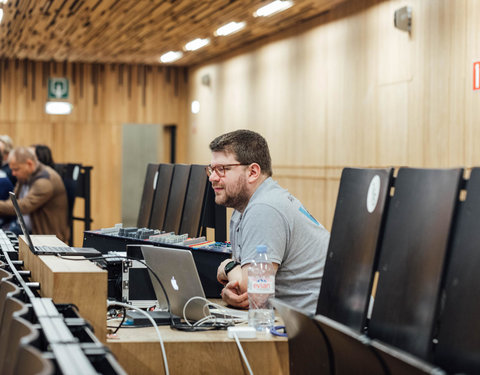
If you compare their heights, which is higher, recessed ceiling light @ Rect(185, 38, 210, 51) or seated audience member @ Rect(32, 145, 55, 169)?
recessed ceiling light @ Rect(185, 38, 210, 51)

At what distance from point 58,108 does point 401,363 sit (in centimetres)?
1114

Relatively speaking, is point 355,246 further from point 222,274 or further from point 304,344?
point 222,274

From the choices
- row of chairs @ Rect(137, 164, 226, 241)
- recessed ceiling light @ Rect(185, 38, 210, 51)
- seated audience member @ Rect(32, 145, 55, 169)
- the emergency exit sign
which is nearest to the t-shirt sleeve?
row of chairs @ Rect(137, 164, 226, 241)

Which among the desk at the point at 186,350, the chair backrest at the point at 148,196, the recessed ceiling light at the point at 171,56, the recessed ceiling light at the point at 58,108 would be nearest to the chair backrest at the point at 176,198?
the chair backrest at the point at 148,196

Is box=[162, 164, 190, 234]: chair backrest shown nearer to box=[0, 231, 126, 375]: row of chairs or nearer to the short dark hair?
the short dark hair

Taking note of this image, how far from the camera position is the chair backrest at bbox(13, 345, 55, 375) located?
42.2 inches

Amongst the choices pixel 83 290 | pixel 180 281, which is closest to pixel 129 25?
pixel 180 281

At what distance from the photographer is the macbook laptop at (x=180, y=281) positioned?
2412 millimetres

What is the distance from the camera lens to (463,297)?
1.65 m

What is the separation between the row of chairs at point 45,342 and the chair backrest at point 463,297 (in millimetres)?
806

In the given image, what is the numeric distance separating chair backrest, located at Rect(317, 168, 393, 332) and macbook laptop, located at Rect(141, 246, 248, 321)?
16.4 inches

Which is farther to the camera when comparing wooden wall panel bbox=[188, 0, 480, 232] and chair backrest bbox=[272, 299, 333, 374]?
wooden wall panel bbox=[188, 0, 480, 232]

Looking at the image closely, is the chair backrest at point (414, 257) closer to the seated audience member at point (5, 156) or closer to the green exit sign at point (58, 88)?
the seated audience member at point (5, 156)

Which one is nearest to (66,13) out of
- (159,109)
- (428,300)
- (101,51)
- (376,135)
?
(101,51)
